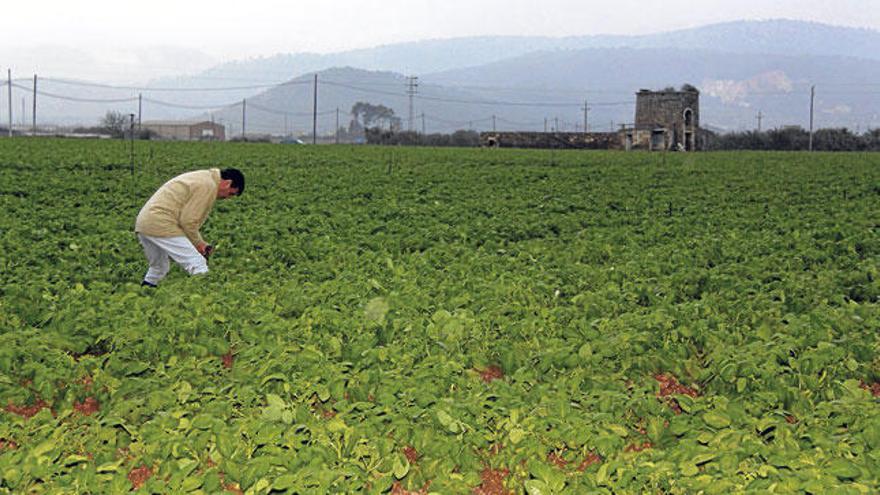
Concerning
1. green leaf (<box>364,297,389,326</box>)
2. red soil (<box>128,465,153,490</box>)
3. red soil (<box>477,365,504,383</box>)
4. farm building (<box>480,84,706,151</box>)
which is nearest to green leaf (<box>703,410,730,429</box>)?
red soil (<box>477,365,504,383</box>)

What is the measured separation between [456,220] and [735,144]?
245 ft

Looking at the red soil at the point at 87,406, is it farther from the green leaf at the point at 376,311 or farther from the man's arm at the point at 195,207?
the man's arm at the point at 195,207

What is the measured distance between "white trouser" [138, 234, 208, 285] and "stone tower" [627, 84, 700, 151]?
247 ft

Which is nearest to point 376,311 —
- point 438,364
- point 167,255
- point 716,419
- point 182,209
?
point 438,364

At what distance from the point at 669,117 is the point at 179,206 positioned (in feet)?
258

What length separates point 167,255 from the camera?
32.8ft

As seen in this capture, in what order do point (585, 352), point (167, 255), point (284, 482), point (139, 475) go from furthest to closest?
1. point (167, 255)
2. point (585, 352)
3. point (139, 475)
4. point (284, 482)

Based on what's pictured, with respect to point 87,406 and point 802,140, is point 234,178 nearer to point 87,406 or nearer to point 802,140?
point 87,406

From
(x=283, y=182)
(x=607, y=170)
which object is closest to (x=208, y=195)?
(x=283, y=182)

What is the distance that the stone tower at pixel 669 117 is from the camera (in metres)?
82.9

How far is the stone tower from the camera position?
272 feet

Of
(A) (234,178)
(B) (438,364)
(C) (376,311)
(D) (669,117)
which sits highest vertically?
(D) (669,117)

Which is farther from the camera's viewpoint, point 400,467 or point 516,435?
point 516,435

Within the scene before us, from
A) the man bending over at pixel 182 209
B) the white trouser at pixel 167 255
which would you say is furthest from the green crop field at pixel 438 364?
the man bending over at pixel 182 209
